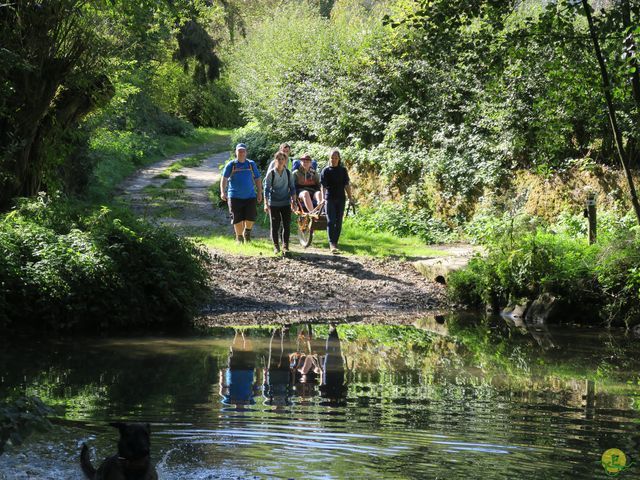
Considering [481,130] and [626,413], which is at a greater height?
[481,130]

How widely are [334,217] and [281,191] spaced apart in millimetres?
1430

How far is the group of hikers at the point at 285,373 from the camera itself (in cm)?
945

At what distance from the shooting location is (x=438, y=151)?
2453 cm

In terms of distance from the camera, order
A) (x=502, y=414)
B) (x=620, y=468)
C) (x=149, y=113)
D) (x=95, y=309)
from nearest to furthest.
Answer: (x=620, y=468)
(x=502, y=414)
(x=95, y=309)
(x=149, y=113)

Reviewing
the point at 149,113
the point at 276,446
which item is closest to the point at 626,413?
the point at 276,446

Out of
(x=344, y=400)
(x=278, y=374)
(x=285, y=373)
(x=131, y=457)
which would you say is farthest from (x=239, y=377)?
(x=131, y=457)

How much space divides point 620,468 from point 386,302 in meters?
10.6

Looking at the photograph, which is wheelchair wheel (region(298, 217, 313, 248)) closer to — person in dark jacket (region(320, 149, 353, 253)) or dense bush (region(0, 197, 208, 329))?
person in dark jacket (region(320, 149, 353, 253))

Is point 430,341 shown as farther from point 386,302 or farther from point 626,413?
point 626,413

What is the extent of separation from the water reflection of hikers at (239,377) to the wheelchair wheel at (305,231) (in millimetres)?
6942

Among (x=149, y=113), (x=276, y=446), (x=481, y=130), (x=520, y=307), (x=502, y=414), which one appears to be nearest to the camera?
(x=276, y=446)

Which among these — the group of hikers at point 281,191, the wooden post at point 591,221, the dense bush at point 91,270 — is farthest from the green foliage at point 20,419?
the group of hikers at point 281,191

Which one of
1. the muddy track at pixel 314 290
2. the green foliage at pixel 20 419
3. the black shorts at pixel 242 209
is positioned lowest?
the green foliage at pixel 20 419

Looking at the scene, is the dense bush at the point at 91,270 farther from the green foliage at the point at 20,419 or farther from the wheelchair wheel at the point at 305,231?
the green foliage at the point at 20,419
